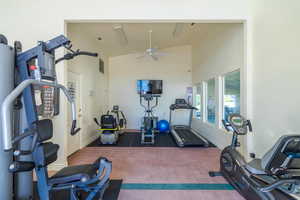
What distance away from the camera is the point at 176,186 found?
2746 millimetres

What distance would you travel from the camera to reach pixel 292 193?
6.95ft

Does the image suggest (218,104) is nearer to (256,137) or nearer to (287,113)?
(256,137)

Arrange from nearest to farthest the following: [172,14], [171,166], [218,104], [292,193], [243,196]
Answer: [292,193], [243,196], [172,14], [171,166], [218,104]

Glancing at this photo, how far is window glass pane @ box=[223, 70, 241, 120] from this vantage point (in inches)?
160

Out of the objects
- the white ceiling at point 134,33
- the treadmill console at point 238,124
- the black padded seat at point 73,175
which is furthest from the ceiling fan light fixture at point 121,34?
the black padded seat at point 73,175

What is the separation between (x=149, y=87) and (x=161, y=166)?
4.46 m

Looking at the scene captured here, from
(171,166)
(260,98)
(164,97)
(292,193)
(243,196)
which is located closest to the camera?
(292,193)

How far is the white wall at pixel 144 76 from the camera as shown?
793cm

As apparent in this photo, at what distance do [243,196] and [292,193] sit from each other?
Answer: 0.57m

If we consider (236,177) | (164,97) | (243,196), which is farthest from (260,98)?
(164,97)

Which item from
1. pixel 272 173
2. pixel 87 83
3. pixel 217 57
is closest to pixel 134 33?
pixel 87 83

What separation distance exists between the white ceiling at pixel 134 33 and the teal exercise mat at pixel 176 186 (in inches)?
153

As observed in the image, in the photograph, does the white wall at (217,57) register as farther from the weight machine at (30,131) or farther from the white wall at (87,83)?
the white wall at (87,83)

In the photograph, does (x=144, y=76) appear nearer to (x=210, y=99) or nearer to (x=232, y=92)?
(x=210, y=99)
